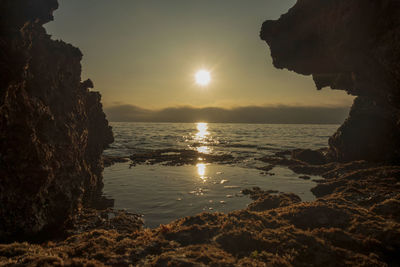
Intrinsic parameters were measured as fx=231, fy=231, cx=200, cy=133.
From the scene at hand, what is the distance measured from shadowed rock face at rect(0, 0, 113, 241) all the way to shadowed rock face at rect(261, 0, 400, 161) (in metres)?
18.1

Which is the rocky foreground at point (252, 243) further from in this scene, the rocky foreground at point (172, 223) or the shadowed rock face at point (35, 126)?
the shadowed rock face at point (35, 126)

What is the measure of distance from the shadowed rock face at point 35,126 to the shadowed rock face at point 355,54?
18130mm

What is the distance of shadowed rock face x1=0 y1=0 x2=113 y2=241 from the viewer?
10453mm

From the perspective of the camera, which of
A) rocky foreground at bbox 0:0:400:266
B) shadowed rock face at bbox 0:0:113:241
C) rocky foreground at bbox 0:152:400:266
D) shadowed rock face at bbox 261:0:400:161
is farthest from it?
shadowed rock face at bbox 261:0:400:161

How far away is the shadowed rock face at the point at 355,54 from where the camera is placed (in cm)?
1266

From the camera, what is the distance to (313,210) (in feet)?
37.0

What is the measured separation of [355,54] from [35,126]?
20413mm

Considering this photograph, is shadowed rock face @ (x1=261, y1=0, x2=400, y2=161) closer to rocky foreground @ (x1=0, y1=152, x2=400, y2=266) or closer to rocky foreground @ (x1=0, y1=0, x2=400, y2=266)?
rocky foreground @ (x1=0, y1=0, x2=400, y2=266)

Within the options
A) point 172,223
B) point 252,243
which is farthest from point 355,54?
point 172,223

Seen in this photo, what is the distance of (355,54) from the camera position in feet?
51.1

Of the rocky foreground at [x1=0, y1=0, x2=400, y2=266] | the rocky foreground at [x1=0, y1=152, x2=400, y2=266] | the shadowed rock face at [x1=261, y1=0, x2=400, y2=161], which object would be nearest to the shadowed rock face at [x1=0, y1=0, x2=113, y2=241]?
the rocky foreground at [x1=0, y1=0, x2=400, y2=266]

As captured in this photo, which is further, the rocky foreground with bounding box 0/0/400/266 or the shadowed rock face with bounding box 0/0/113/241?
the shadowed rock face with bounding box 0/0/113/241

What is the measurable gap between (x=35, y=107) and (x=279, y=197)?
17295 millimetres

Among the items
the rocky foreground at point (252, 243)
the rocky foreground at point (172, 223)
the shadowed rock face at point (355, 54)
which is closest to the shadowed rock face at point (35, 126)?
the rocky foreground at point (172, 223)
